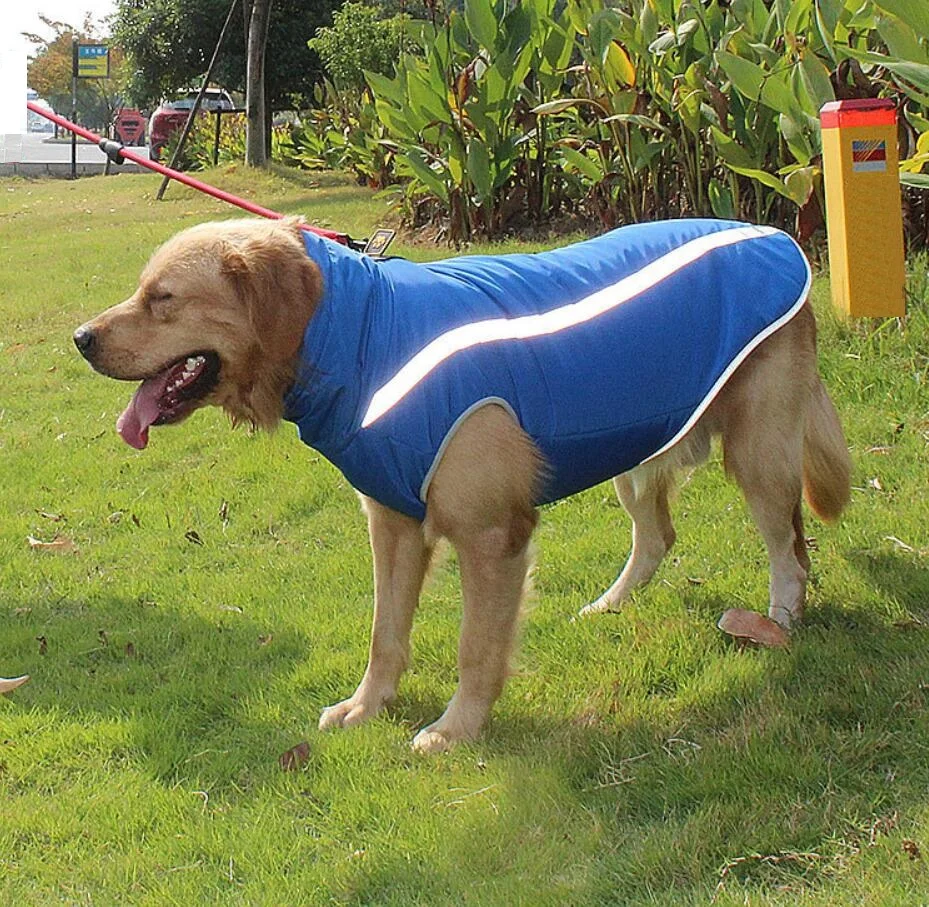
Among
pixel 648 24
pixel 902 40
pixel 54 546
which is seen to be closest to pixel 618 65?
pixel 648 24

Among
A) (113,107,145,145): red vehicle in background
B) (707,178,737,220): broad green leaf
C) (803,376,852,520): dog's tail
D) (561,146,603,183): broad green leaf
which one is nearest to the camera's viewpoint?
(803,376,852,520): dog's tail

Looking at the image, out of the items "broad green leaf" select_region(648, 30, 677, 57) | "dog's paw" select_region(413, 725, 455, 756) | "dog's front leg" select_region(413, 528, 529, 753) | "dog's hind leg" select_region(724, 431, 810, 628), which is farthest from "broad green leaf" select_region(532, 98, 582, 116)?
"dog's paw" select_region(413, 725, 455, 756)

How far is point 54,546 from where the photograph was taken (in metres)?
6.35

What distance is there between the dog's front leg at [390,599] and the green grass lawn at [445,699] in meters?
0.11

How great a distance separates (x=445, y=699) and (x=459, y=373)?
4.18ft

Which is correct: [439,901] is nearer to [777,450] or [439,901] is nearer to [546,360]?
[546,360]

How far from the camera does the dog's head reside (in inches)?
155

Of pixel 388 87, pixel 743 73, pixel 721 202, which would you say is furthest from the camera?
pixel 388 87

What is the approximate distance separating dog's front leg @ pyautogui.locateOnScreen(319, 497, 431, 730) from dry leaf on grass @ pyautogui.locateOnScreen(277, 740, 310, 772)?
1.09 ft

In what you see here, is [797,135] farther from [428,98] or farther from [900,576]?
[428,98]

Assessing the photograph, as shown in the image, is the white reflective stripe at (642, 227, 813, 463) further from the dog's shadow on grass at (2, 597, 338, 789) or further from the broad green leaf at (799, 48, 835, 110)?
the broad green leaf at (799, 48, 835, 110)

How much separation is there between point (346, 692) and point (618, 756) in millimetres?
1186

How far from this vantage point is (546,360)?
409 cm

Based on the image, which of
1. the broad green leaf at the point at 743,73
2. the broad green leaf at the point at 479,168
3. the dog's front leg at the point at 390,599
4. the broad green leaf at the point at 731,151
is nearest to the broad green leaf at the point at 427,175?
the broad green leaf at the point at 479,168
